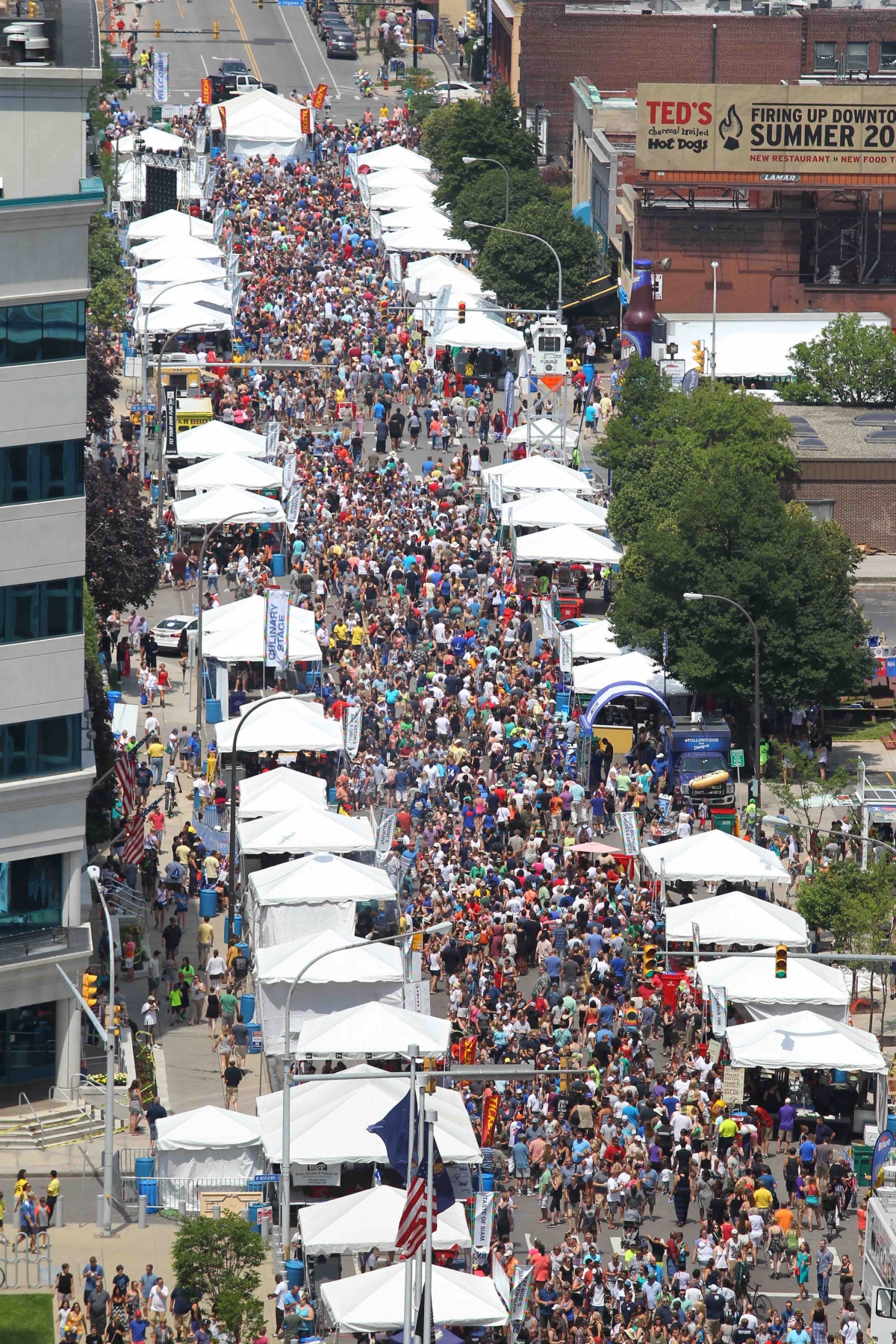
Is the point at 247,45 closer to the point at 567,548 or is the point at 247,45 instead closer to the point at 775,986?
the point at 567,548

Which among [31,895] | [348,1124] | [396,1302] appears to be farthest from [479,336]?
[396,1302]

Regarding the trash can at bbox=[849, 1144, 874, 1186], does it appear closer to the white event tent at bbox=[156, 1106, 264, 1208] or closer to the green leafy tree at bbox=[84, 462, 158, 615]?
the white event tent at bbox=[156, 1106, 264, 1208]

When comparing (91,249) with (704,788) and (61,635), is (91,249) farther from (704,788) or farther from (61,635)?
(61,635)

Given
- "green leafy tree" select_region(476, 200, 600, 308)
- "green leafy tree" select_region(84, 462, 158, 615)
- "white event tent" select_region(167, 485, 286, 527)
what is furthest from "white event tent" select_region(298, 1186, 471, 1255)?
"green leafy tree" select_region(476, 200, 600, 308)

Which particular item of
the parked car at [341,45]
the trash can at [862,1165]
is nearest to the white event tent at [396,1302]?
the trash can at [862,1165]

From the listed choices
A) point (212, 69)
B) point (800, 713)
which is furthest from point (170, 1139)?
point (212, 69)

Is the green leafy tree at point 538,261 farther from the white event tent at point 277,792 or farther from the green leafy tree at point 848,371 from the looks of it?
the white event tent at point 277,792
